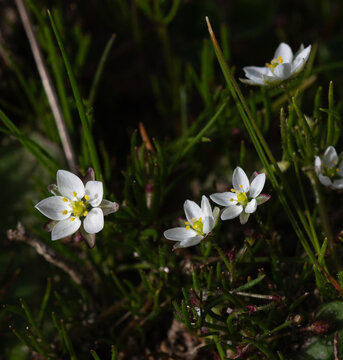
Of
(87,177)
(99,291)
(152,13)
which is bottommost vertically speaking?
(99,291)

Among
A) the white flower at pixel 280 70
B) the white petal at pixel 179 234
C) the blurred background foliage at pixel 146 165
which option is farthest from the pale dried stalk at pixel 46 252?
the white flower at pixel 280 70

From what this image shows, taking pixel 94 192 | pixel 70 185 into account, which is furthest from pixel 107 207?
pixel 70 185

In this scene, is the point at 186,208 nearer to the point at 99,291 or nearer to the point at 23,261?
the point at 99,291

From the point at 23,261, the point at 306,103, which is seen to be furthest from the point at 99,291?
the point at 306,103

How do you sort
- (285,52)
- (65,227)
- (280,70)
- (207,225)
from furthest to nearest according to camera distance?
(285,52), (280,70), (65,227), (207,225)

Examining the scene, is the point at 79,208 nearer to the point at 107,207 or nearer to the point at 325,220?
the point at 107,207

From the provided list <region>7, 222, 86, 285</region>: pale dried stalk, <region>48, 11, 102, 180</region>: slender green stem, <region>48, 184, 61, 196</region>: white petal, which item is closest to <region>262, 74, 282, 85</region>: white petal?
<region>48, 11, 102, 180</region>: slender green stem

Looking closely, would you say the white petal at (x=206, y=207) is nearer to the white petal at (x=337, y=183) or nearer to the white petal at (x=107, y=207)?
the white petal at (x=107, y=207)
